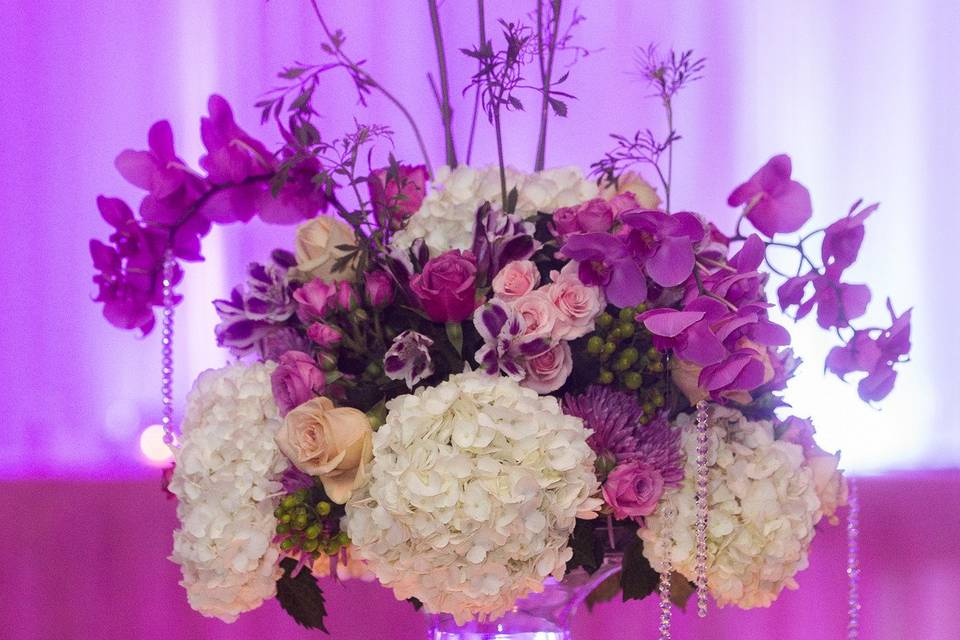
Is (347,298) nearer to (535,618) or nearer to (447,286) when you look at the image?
(447,286)

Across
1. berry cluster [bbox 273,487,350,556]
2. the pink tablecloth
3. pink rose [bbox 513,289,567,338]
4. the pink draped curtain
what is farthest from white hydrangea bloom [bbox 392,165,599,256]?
the pink draped curtain

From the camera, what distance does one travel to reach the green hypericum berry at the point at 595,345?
81 centimetres

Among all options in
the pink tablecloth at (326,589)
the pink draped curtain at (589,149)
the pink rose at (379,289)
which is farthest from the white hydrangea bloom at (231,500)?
the pink draped curtain at (589,149)

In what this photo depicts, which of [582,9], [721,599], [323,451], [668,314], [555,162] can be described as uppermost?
[582,9]

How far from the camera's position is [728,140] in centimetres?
219

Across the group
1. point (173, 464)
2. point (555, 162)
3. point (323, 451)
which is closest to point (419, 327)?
point (323, 451)

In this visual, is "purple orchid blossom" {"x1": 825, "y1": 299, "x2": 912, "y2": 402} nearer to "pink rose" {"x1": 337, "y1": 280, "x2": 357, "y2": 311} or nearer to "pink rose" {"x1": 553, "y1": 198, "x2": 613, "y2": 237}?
"pink rose" {"x1": 553, "y1": 198, "x2": 613, "y2": 237}

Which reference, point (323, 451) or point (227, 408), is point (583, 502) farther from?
point (227, 408)

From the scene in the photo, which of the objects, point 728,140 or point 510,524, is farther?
point 728,140

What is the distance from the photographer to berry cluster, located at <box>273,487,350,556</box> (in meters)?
0.80

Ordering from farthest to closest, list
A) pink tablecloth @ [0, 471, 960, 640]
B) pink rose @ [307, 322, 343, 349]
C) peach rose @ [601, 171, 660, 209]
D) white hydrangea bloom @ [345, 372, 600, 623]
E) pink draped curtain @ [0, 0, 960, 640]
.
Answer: pink draped curtain @ [0, 0, 960, 640]
pink tablecloth @ [0, 471, 960, 640]
peach rose @ [601, 171, 660, 209]
pink rose @ [307, 322, 343, 349]
white hydrangea bloom @ [345, 372, 600, 623]

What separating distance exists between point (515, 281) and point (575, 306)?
0.16ft

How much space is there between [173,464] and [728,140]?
156 cm

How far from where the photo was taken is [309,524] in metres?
0.81
